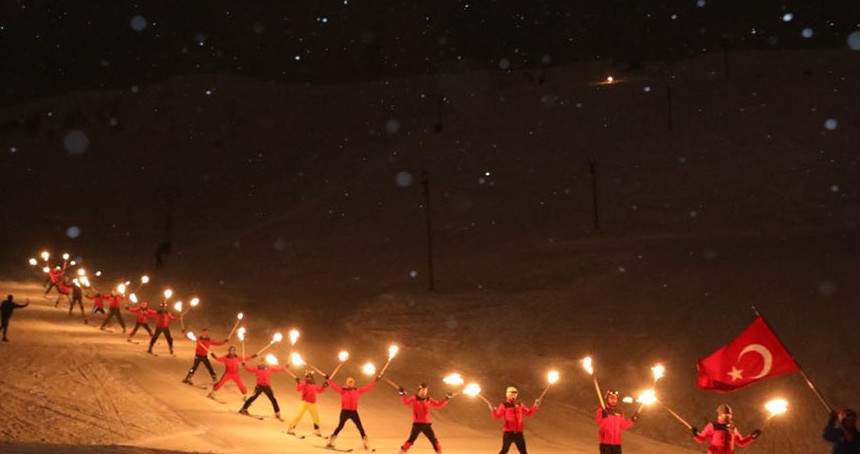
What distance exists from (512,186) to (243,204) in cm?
2243

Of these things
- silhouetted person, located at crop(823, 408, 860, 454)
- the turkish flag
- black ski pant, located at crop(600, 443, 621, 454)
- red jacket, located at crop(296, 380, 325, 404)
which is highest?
the turkish flag

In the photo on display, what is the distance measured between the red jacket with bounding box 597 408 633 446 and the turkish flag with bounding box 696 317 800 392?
7.50 ft

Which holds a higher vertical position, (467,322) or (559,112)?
(559,112)

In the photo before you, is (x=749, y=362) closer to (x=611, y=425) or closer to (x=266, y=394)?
(x=611, y=425)

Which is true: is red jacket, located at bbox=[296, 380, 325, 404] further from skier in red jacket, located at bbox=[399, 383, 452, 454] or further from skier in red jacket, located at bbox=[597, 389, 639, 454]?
skier in red jacket, located at bbox=[597, 389, 639, 454]

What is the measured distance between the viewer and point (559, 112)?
83188 millimetres

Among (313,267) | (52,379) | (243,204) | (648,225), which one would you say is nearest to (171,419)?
(52,379)

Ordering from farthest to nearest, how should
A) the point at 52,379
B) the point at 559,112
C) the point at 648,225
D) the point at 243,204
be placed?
the point at 559,112 < the point at 243,204 < the point at 648,225 < the point at 52,379

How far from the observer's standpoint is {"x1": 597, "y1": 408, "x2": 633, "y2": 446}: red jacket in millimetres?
17391

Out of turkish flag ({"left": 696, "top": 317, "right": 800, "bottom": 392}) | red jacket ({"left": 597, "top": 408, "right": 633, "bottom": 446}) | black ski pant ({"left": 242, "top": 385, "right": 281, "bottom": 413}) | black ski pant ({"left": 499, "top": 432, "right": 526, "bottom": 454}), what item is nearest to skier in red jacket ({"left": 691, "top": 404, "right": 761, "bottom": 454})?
turkish flag ({"left": 696, "top": 317, "right": 800, "bottom": 392})

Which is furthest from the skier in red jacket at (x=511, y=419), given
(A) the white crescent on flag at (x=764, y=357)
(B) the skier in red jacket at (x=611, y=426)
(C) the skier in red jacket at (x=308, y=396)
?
(A) the white crescent on flag at (x=764, y=357)

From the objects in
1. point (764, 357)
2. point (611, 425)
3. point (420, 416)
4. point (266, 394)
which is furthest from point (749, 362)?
point (266, 394)

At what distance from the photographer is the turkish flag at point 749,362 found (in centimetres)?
1448

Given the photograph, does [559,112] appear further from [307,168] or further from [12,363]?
[12,363]
